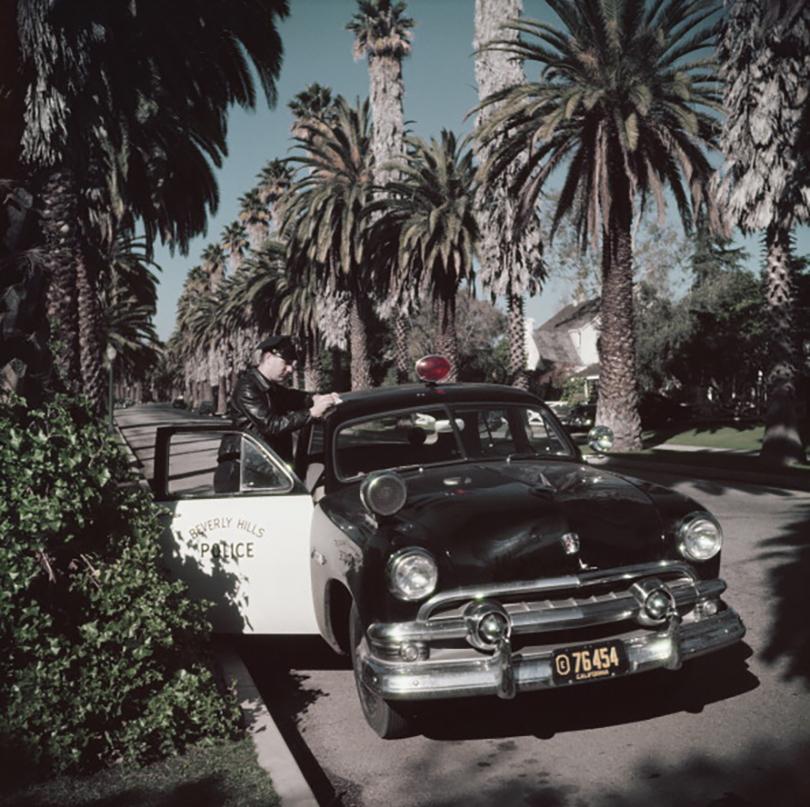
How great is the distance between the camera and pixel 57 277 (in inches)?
693

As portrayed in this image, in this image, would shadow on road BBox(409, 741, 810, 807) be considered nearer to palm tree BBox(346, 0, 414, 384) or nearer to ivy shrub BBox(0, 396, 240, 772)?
ivy shrub BBox(0, 396, 240, 772)

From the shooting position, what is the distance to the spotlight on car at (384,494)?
13.4ft

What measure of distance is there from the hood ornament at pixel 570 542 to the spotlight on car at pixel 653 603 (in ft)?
1.14

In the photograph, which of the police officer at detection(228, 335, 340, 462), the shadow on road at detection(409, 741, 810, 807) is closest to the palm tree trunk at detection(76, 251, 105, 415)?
the police officer at detection(228, 335, 340, 462)

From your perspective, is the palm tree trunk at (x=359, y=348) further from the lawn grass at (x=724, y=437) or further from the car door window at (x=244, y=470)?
the car door window at (x=244, y=470)

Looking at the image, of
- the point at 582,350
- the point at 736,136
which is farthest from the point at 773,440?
the point at 582,350

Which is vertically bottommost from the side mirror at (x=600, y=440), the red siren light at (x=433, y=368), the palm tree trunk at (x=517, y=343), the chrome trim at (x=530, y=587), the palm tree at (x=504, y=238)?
the chrome trim at (x=530, y=587)

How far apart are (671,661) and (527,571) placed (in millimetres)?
775

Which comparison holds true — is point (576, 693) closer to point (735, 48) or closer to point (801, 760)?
point (801, 760)

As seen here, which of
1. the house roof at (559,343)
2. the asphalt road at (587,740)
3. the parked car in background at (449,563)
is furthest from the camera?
the house roof at (559,343)

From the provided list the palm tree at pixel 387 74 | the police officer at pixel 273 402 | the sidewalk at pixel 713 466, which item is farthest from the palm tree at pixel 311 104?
the police officer at pixel 273 402

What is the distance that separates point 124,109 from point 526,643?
12743mm

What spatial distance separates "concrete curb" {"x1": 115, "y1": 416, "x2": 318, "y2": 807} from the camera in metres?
3.54

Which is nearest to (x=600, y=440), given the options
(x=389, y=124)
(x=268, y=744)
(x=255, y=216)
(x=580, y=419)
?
(x=268, y=744)
